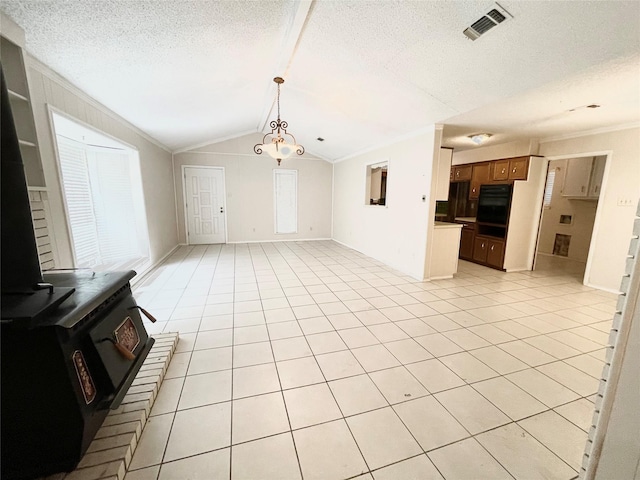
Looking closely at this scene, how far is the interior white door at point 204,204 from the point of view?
272 inches

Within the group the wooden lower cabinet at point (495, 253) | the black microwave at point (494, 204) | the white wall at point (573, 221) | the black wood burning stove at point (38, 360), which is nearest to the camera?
the black wood burning stove at point (38, 360)

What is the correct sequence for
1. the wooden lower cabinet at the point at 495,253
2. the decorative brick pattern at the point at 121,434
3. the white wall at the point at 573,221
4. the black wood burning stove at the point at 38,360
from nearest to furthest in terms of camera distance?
1. the black wood burning stove at the point at 38,360
2. the decorative brick pattern at the point at 121,434
3. the wooden lower cabinet at the point at 495,253
4. the white wall at the point at 573,221

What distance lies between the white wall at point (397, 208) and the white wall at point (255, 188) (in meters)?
1.23

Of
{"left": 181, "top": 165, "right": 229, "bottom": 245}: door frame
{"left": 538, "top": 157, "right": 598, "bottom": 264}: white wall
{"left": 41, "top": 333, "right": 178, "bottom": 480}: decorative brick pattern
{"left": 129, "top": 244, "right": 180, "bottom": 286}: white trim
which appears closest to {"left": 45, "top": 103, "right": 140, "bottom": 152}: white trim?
{"left": 129, "top": 244, "right": 180, "bottom": 286}: white trim

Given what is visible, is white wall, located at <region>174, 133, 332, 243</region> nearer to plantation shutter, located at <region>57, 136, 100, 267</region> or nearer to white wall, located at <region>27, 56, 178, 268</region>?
white wall, located at <region>27, 56, 178, 268</region>

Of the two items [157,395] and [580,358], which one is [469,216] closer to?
[580,358]

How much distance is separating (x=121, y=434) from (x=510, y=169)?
6.24 m

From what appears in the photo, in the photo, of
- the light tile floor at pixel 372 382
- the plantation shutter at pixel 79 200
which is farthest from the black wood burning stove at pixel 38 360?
the plantation shutter at pixel 79 200

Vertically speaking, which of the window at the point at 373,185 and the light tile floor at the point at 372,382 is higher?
the window at the point at 373,185

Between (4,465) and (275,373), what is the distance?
4.44 feet

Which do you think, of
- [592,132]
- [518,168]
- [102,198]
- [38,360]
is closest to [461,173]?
[518,168]

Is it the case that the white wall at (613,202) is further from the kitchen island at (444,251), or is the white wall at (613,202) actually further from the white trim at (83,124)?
the white trim at (83,124)

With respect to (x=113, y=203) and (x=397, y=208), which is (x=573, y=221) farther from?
(x=113, y=203)

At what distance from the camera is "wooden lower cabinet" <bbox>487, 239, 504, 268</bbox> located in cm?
489
